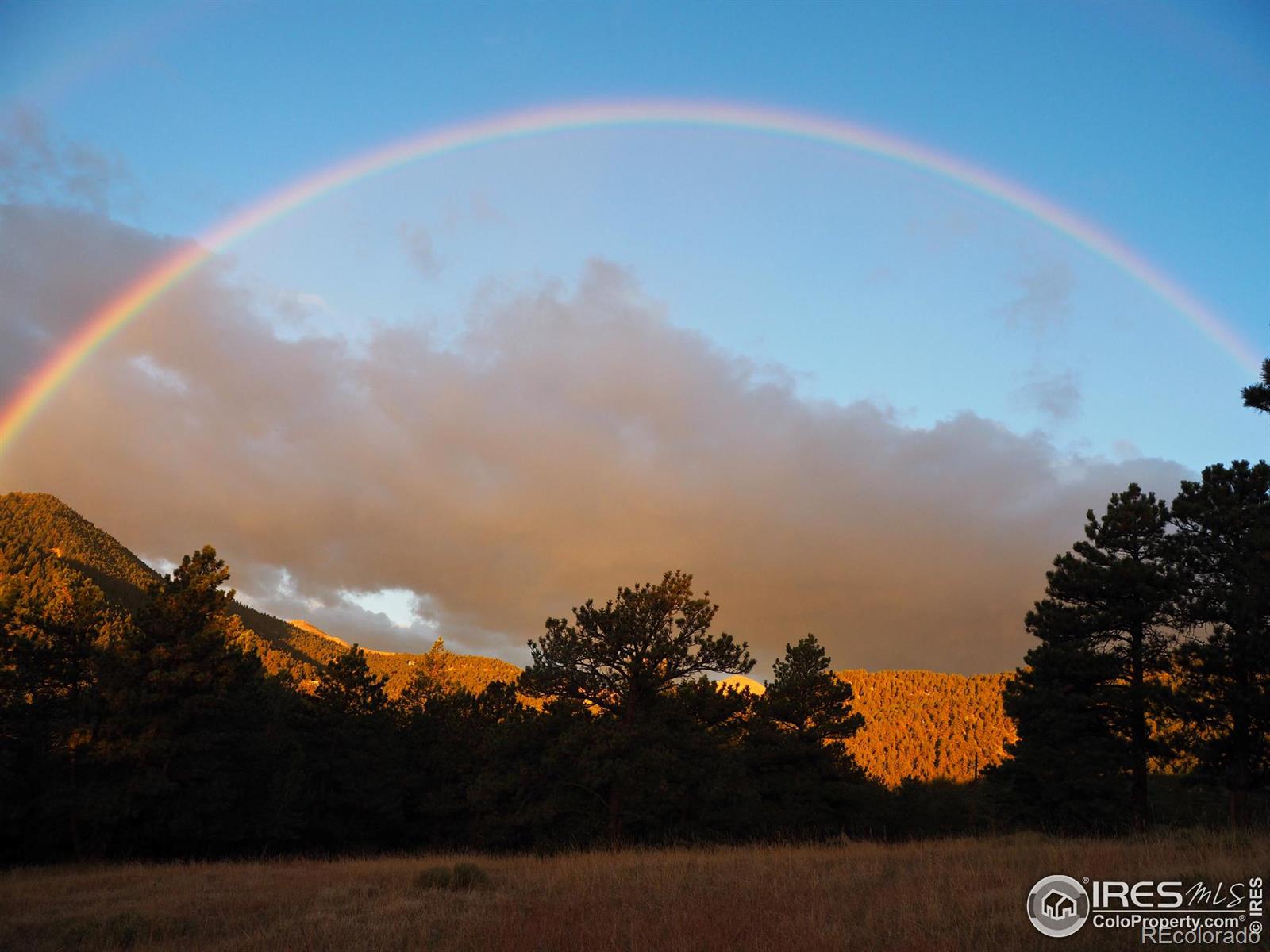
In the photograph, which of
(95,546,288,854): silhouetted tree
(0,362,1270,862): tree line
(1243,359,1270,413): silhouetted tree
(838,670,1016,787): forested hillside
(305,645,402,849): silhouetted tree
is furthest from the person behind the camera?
(838,670,1016,787): forested hillside

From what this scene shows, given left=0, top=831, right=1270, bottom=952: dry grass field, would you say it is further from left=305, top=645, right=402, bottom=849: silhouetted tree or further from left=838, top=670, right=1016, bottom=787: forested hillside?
left=838, top=670, right=1016, bottom=787: forested hillside

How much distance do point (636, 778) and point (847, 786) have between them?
75.1 ft

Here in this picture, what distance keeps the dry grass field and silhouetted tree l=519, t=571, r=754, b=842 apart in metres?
14.5

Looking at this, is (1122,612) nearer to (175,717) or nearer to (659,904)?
(659,904)

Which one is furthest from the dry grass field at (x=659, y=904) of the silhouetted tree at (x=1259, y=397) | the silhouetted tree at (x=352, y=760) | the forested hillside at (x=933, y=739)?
the forested hillside at (x=933, y=739)

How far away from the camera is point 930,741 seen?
547ft

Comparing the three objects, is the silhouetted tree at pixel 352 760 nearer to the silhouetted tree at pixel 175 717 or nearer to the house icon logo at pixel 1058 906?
the silhouetted tree at pixel 175 717

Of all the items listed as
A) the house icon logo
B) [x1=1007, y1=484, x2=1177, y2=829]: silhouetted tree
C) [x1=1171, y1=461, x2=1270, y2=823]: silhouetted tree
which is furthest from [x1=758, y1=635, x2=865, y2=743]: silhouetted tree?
the house icon logo

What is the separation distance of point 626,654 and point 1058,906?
78.1 feet

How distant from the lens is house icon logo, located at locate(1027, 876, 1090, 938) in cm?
803

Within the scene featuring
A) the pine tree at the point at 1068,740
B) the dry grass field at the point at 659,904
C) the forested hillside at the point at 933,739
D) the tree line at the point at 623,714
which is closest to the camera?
the dry grass field at the point at 659,904

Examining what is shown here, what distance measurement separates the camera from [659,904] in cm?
1037

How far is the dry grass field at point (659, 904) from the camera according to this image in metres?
8.36

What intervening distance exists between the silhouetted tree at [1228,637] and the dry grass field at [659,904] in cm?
1301
